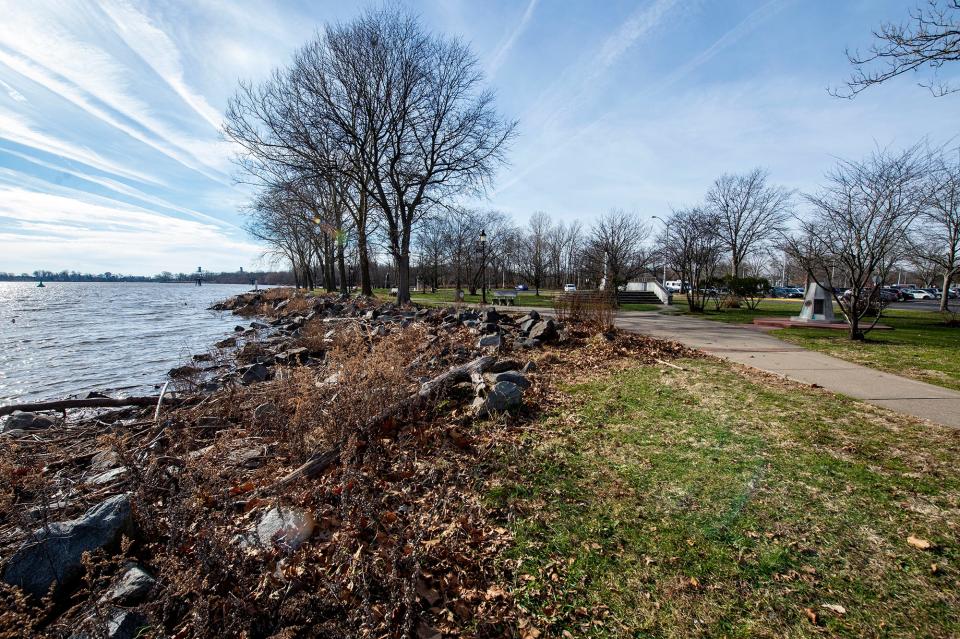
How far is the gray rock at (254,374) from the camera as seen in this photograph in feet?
25.5

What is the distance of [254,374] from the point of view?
8047 mm

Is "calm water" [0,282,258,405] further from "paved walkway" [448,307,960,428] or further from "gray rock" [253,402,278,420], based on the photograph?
"paved walkway" [448,307,960,428]

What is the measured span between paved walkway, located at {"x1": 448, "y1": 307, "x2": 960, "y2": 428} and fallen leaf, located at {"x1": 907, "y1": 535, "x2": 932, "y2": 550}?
2832mm

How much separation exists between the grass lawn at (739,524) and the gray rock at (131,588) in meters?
2.18

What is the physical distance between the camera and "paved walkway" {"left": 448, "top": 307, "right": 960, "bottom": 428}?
482 cm

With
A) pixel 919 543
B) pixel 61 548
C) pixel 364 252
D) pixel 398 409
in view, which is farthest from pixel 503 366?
pixel 364 252

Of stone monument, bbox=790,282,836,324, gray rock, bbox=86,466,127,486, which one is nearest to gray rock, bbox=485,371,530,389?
gray rock, bbox=86,466,127,486

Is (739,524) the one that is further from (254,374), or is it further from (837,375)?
(254,374)

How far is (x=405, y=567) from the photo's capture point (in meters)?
2.44

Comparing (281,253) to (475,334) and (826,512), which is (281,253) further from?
(826,512)

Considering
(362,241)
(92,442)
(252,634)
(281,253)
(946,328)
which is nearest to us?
(252,634)

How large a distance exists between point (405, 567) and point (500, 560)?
598 millimetres

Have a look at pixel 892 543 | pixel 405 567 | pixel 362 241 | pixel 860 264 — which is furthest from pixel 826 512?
pixel 362 241

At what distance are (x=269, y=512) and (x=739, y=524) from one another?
3444 mm
